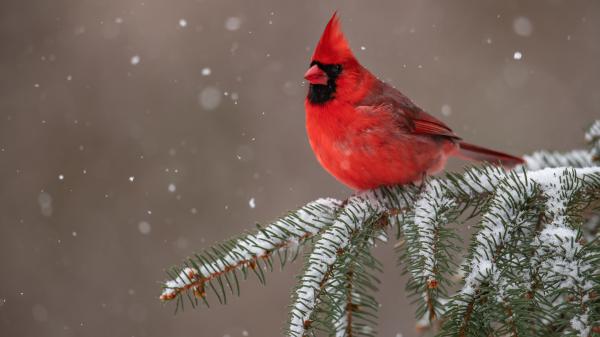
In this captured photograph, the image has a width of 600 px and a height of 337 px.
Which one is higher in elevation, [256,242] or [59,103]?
[59,103]

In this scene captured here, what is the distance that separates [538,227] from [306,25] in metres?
4.95

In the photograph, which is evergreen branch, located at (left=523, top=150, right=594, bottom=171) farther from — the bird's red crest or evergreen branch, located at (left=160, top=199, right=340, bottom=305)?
evergreen branch, located at (left=160, top=199, right=340, bottom=305)

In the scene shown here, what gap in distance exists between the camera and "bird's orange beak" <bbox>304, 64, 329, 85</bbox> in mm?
2518

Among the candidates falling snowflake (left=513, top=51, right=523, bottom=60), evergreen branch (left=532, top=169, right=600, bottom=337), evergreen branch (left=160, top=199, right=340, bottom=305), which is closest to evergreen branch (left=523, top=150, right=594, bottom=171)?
evergreen branch (left=532, top=169, right=600, bottom=337)

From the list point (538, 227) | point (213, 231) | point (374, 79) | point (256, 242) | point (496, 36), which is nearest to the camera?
point (538, 227)

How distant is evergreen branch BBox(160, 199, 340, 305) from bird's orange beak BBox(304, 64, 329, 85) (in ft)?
2.36

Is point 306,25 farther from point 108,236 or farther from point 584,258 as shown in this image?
point 584,258

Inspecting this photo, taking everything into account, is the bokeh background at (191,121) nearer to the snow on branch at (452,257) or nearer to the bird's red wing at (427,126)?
the bird's red wing at (427,126)

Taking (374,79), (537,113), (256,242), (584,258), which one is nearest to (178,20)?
(537,113)

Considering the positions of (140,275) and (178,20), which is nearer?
(140,275)

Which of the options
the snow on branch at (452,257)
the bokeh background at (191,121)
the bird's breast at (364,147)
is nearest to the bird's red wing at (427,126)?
the bird's breast at (364,147)

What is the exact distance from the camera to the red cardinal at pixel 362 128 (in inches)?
92.1

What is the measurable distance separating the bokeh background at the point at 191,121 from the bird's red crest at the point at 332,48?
115 inches

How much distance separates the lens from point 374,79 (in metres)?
2.77
